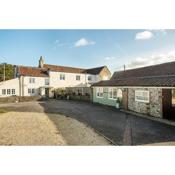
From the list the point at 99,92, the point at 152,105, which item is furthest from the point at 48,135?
the point at 99,92

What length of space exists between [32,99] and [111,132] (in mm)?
21930

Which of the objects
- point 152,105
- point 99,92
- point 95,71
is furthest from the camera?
point 95,71

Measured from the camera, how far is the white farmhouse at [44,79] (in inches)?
1194

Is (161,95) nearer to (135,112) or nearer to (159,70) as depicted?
(135,112)

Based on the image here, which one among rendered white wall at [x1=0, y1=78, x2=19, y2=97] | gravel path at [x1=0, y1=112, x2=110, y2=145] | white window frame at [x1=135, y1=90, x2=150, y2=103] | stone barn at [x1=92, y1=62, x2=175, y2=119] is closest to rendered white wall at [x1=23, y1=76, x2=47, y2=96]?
rendered white wall at [x1=0, y1=78, x2=19, y2=97]

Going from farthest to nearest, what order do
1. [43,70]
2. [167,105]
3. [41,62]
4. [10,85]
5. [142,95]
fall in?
[41,62] → [43,70] → [10,85] → [142,95] → [167,105]

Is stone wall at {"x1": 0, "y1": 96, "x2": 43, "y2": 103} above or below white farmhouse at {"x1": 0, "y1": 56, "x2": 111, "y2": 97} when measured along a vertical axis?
below

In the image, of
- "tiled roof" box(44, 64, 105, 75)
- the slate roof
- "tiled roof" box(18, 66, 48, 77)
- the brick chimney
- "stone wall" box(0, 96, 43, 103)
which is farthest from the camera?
the brick chimney

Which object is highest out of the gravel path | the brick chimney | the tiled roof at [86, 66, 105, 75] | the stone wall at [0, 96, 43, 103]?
the brick chimney

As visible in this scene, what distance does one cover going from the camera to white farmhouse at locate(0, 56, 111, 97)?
30.3m

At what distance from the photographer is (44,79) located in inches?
1348

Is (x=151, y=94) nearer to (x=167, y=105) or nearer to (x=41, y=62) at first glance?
(x=167, y=105)

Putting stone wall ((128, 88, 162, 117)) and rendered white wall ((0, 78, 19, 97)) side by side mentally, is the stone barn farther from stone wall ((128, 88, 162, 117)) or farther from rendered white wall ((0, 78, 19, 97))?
rendered white wall ((0, 78, 19, 97))
